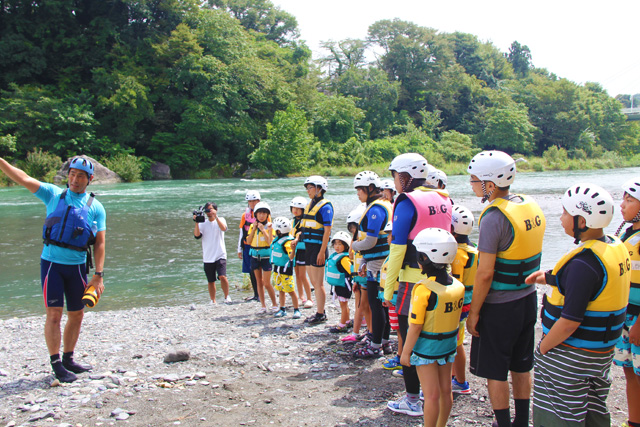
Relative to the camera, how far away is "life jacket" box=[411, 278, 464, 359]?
12.2 ft

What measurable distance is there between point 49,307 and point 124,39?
171 feet

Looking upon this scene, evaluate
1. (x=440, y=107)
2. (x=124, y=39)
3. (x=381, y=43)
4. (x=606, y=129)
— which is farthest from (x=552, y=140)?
(x=124, y=39)

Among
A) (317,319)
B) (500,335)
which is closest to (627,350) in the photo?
(500,335)

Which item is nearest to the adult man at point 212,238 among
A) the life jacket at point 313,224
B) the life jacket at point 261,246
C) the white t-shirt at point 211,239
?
the white t-shirt at point 211,239

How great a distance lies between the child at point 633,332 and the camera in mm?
3693

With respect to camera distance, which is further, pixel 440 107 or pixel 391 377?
pixel 440 107

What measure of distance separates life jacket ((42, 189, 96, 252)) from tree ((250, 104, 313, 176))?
44070mm

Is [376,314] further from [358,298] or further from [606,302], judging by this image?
[606,302]

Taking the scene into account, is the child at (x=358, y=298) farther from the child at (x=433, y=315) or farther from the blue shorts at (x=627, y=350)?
the blue shorts at (x=627, y=350)

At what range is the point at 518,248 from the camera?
3.59 m

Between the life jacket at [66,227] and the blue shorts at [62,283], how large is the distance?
0.73 feet

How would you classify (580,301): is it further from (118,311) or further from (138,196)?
(138,196)

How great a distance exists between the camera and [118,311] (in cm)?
948

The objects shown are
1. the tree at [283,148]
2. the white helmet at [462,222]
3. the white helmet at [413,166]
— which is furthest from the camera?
the tree at [283,148]
